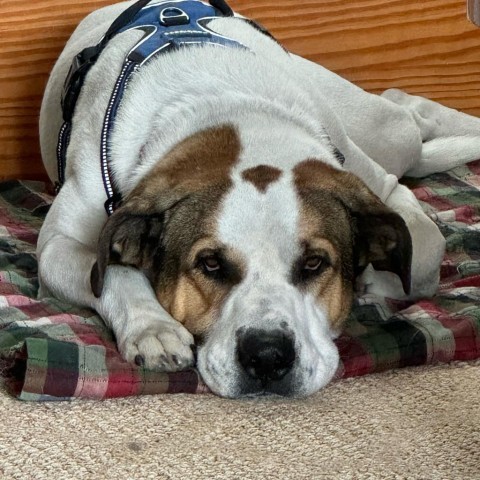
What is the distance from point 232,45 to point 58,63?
0.88m

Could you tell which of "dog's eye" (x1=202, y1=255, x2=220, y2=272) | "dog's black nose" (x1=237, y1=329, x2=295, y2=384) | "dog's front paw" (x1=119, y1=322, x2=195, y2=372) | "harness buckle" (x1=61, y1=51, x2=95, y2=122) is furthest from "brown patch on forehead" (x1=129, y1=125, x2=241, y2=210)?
"harness buckle" (x1=61, y1=51, x2=95, y2=122)

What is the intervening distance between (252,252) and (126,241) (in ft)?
1.09

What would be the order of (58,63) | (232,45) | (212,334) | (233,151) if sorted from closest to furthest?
(212,334) < (233,151) < (232,45) < (58,63)

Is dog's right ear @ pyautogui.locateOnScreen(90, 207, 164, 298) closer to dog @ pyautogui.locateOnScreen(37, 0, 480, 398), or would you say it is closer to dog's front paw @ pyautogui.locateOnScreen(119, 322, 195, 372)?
dog @ pyautogui.locateOnScreen(37, 0, 480, 398)

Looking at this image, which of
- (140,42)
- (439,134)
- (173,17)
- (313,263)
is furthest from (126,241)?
(439,134)

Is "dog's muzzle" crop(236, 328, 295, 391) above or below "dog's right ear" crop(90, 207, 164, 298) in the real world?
below

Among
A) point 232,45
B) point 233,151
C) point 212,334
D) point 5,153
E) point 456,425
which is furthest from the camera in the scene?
point 5,153

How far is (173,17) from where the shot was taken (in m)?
3.12

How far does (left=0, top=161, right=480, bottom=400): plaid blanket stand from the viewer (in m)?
2.23

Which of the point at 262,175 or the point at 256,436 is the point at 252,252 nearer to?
the point at 262,175

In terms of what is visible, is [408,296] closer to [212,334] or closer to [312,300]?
[312,300]

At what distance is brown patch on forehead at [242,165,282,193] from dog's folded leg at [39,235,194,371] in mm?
359

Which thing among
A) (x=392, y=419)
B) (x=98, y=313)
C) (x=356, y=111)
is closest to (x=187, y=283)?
(x=98, y=313)

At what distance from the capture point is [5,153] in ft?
13.1
